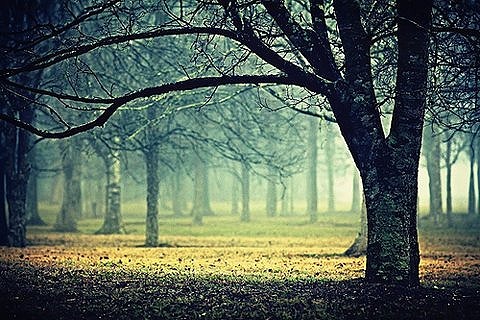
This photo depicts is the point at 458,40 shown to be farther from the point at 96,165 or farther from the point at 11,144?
the point at 96,165

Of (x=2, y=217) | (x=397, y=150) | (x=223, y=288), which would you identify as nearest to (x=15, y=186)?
(x=2, y=217)

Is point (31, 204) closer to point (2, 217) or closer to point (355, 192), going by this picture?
point (2, 217)

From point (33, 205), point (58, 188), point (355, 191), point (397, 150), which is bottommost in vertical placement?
point (33, 205)

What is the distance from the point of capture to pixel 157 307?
27.6ft

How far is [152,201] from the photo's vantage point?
22.4m

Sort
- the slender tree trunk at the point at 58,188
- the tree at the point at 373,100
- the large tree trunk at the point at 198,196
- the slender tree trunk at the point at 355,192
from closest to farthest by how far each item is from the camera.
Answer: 1. the tree at the point at 373,100
2. the large tree trunk at the point at 198,196
3. the slender tree trunk at the point at 355,192
4. the slender tree trunk at the point at 58,188

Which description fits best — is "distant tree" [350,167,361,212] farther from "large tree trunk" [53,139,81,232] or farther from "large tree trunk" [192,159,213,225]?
"large tree trunk" [53,139,81,232]

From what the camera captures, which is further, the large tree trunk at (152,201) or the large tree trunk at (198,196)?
the large tree trunk at (198,196)

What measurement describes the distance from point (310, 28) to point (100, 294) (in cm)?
600

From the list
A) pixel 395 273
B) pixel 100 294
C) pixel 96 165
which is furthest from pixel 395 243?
pixel 96 165

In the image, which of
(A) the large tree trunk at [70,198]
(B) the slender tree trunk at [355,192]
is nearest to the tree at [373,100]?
(A) the large tree trunk at [70,198]

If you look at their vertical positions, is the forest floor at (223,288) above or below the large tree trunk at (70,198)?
below

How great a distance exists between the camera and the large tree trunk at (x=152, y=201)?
864 inches

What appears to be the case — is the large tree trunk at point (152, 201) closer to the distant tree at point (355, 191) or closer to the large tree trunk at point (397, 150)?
the large tree trunk at point (397, 150)
